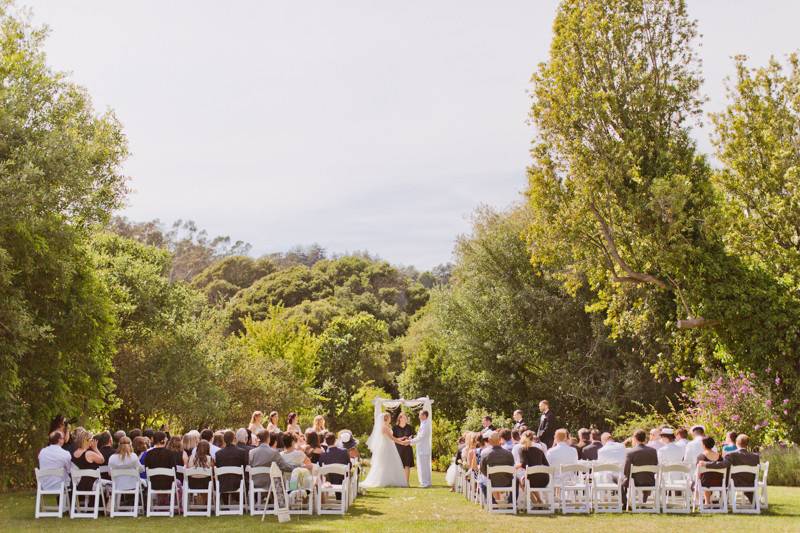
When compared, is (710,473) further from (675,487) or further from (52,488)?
(52,488)

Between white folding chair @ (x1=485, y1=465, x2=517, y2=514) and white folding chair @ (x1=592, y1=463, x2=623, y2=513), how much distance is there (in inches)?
51.4

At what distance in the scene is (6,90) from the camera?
1617 cm

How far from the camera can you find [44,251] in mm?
17172

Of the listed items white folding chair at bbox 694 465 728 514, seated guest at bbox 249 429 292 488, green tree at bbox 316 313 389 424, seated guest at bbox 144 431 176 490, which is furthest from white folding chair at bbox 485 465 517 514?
green tree at bbox 316 313 389 424

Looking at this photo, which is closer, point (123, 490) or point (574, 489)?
point (123, 490)

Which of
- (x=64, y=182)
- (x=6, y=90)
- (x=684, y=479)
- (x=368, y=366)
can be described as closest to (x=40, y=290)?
(x=64, y=182)

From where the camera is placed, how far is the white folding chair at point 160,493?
13.0 metres

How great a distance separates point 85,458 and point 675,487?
30.9ft

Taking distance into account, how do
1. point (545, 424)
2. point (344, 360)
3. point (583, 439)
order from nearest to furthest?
point (583, 439) → point (545, 424) → point (344, 360)

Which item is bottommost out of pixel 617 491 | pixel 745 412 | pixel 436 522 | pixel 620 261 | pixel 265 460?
pixel 436 522

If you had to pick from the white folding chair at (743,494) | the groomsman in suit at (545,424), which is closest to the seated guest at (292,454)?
the groomsman in suit at (545,424)

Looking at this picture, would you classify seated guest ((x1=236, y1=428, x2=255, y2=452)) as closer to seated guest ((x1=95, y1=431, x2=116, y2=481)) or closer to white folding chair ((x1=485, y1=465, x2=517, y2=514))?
seated guest ((x1=95, y1=431, x2=116, y2=481))

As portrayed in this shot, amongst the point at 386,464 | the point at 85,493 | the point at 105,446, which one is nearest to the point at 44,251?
the point at 105,446

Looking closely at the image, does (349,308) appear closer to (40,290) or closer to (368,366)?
(368,366)
